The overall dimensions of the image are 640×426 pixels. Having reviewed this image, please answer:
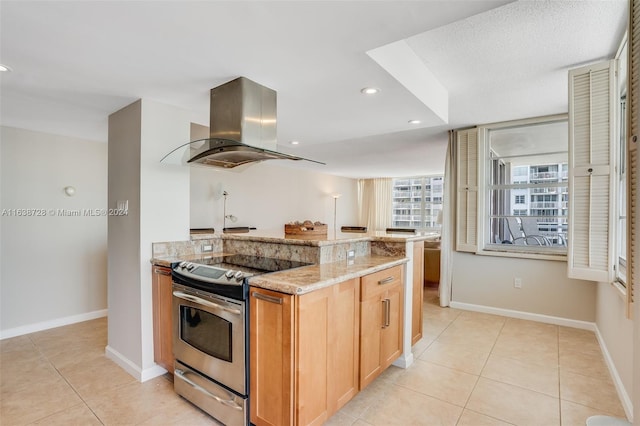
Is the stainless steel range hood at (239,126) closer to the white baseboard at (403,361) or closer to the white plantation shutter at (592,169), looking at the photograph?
the white baseboard at (403,361)

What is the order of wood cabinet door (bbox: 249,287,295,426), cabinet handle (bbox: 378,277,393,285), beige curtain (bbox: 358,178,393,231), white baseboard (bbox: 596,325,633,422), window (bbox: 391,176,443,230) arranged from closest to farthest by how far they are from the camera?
1. wood cabinet door (bbox: 249,287,295,426)
2. white baseboard (bbox: 596,325,633,422)
3. cabinet handle (bbox: 378,277,393,285)
4. window (bbox: 391,176,443,230)
5. beige curtain (bbox: 358,178,393,231)

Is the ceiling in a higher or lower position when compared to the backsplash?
higher

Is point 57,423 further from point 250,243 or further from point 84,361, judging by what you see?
point 250,243

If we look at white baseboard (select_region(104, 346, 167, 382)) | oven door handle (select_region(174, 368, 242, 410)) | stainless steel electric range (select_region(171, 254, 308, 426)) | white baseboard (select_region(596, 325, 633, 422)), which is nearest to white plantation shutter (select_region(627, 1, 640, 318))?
white baseboard (select_region(596, 325, 633, 422))

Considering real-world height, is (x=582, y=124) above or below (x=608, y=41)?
below

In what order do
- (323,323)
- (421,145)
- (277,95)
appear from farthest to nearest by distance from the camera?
(421,145) → (277,95) → (323,323)

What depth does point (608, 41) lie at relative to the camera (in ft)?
6.97

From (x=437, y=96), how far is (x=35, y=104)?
11.3 feet

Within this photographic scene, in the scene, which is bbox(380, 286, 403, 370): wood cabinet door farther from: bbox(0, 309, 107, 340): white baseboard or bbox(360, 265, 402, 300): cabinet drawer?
bbox(0, 309, 107, 340): white baseboard

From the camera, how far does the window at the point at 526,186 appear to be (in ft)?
11.9

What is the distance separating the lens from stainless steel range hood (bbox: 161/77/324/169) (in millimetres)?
2062

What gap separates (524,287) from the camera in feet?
12.2

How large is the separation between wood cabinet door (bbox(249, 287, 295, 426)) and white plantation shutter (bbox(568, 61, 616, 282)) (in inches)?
97.4

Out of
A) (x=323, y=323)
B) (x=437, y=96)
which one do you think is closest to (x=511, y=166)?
(x=437, y=96)
